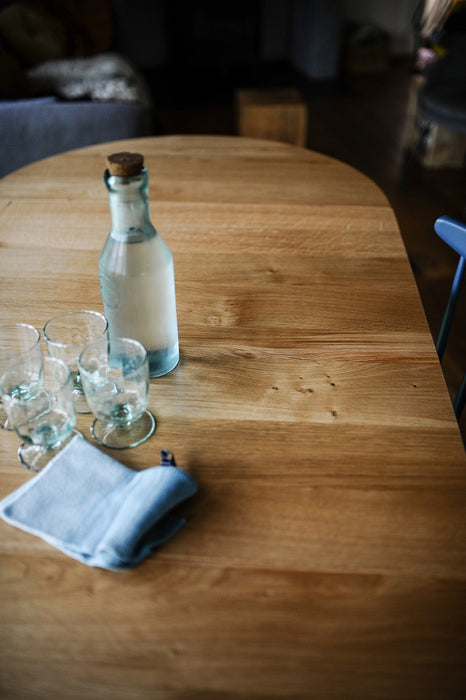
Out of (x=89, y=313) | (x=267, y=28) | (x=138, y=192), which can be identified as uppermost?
(x=138, y=192)

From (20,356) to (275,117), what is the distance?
8.85 ft

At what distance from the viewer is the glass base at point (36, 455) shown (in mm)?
623

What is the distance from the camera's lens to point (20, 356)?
26.5 inches

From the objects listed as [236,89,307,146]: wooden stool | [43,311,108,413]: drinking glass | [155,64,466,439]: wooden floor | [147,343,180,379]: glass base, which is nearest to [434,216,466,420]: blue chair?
[147,343,180,379]: glass base

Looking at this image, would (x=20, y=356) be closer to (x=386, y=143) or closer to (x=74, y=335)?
(x=74, y=335)

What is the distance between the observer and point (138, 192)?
2.05ft

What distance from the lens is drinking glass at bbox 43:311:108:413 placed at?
2.30 ft

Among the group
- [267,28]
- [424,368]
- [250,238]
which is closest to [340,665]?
[424,368]

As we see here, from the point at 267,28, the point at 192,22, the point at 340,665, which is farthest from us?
the point at 267,28

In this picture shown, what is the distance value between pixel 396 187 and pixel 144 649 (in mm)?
2880

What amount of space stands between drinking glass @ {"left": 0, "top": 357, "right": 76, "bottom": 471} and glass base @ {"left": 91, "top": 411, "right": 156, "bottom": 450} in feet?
0.11

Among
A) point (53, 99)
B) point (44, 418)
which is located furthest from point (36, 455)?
point (53, 99)

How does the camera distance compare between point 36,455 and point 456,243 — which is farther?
point 456,243

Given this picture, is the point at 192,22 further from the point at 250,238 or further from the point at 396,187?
the point at 250,238
